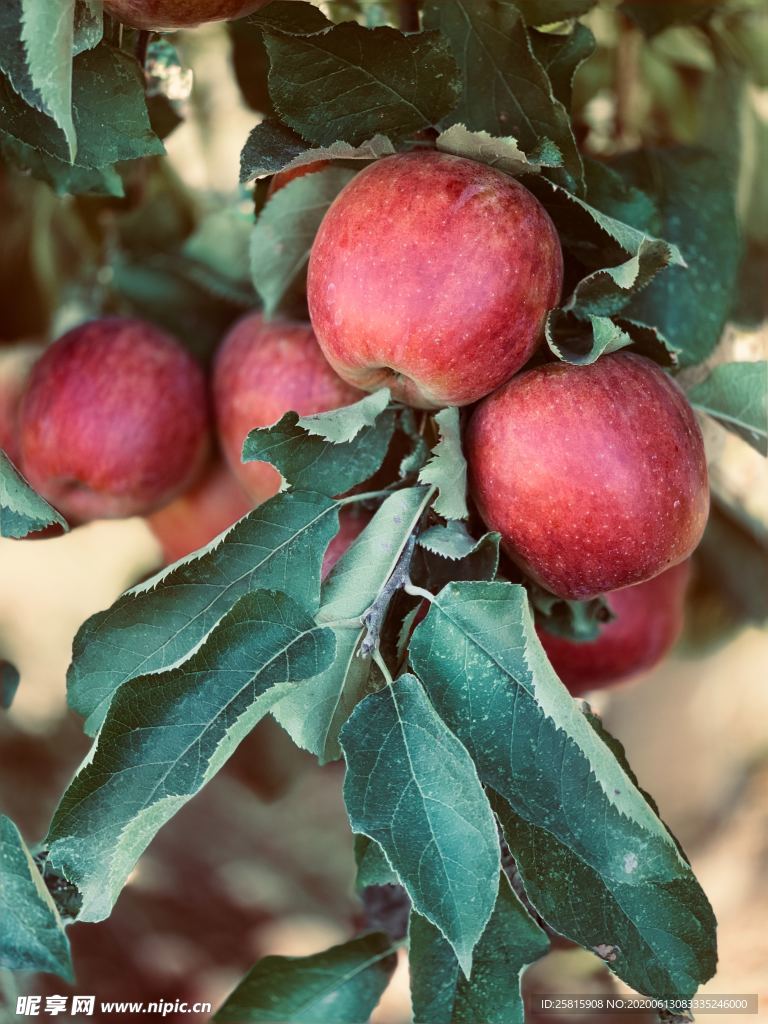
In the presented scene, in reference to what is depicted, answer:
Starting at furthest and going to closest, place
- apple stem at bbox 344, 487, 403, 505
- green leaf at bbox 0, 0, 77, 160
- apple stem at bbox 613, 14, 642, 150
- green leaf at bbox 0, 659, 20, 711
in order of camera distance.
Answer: apple stem at bbox 613, 14, 642, 150 < green leaf at bbox 0, 659, 20, 711 < apple stem at bbox 344, 487, 403, 505 < green leaf at bbox 0, 0, 77, 160

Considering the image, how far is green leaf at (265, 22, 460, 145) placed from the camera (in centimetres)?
49

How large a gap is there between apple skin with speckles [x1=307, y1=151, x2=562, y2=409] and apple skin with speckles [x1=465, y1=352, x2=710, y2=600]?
32 millimetres

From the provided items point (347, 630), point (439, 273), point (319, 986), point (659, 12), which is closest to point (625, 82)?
point (659, 12)

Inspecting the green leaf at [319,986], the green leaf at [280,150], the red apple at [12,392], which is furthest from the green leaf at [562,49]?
the green leaf at [319,986]

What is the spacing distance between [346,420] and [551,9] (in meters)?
0.28

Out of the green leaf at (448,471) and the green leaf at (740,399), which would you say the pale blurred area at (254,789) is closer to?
the green leaf at (740,399)

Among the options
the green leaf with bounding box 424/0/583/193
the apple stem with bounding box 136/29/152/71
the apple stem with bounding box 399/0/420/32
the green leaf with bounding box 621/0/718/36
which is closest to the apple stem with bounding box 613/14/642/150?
the green leaf with bounding box 621/0/718/36

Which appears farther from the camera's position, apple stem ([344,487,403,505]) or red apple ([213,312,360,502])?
red apple ([213,312,360,502])

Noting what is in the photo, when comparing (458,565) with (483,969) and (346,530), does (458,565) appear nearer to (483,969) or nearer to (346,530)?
(346,530)

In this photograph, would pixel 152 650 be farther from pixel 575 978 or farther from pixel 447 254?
pixel 575 978

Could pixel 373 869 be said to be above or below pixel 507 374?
below

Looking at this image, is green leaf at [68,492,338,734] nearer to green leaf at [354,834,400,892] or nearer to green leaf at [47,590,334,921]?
green leaf at [47,590,334,921]

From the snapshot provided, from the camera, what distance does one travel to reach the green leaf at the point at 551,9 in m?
0.56

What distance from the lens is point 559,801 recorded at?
1.42 feet
